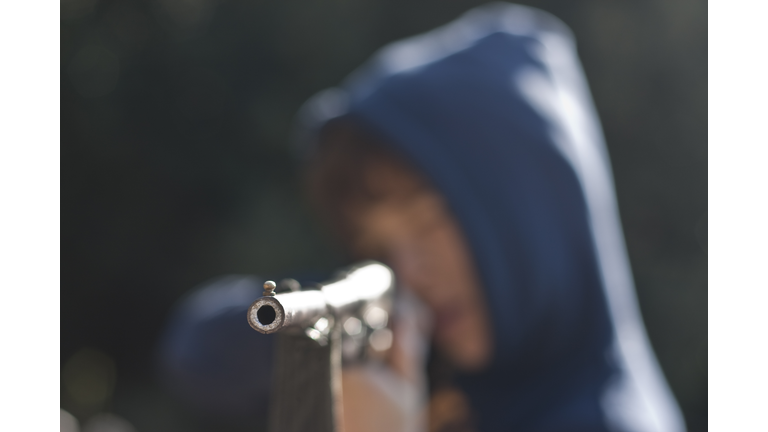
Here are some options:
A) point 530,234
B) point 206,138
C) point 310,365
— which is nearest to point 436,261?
point 530,234

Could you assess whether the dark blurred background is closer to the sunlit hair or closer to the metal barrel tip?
the sunlit hair

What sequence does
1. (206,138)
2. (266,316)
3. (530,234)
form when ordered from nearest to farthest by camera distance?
(266,316) < (530,234) < (206,138)

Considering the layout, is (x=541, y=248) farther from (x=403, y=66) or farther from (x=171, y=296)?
(x=171, y=296)

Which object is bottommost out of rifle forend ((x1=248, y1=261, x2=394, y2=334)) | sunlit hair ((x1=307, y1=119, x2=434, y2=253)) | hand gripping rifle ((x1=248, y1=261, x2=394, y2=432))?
hand gripping rifle ((x1=248, y1=261, x2=394, y2=432))

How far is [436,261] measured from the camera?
38.8 inches

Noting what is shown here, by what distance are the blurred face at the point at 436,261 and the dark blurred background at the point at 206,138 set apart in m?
0.97

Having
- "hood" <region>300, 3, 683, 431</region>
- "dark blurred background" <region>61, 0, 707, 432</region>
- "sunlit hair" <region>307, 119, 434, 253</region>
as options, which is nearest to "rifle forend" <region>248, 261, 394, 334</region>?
"hood" <region>300, 3, 683, 431</region>

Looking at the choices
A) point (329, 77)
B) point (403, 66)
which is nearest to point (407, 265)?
point (403, 66)

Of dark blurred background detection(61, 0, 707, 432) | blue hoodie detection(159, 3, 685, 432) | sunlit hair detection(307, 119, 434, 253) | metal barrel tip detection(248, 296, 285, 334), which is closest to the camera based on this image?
metal barrel tip detection(248, 296, 285, 334)

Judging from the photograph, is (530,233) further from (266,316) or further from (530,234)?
(266,316)

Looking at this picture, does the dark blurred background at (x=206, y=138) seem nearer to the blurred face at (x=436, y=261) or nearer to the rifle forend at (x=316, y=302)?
the blurred face at (x=436, y=261)

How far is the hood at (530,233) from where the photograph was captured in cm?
89

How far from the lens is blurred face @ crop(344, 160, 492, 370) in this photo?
0.96 m

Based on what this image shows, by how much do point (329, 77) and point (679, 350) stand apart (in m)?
1.53
